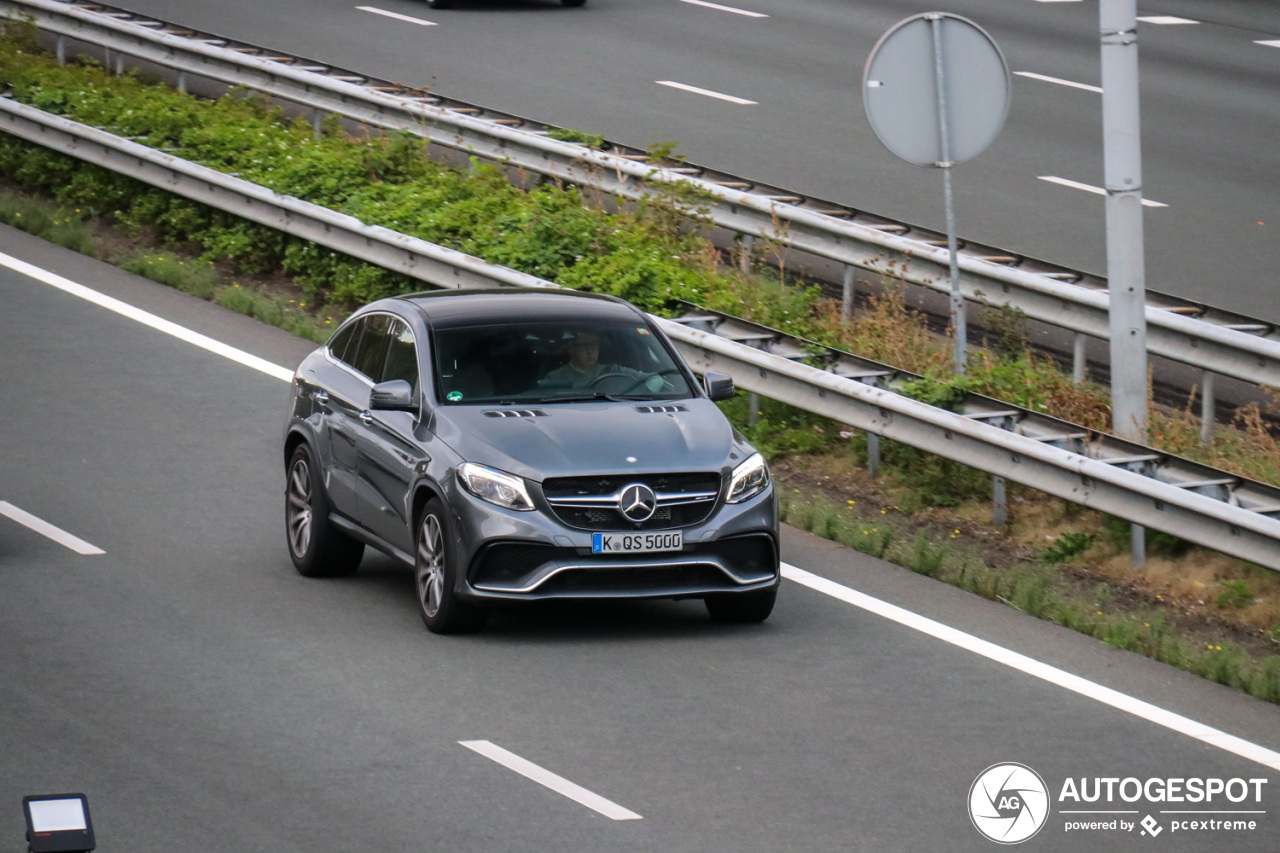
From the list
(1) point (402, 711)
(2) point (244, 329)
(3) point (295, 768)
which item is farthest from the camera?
(2) point (244, 329)

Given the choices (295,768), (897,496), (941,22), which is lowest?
(897,496)

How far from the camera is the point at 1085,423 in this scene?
13.2 meters

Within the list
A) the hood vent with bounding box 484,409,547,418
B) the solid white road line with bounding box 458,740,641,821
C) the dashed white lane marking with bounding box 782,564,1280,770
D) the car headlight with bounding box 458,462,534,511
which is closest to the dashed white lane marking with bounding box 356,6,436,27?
the dashed white lane marking with bounding box 782,564,1280,770

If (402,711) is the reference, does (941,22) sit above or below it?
above

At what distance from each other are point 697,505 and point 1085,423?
3826 mm

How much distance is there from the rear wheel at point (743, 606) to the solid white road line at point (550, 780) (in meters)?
2.26

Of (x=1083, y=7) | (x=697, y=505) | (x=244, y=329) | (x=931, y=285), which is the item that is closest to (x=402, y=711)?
(x=697, y=505)

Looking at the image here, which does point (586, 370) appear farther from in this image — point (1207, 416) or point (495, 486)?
point (1207, 416)

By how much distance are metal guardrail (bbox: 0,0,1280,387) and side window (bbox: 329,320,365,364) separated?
4.46 m

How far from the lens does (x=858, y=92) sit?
1019 inches

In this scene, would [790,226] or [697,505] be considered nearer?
[697,505]

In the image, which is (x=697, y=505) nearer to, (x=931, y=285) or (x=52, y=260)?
(x=931, y=285)

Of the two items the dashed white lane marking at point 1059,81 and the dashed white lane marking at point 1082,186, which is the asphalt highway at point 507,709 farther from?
the dashed white lane marking at point 1059,81

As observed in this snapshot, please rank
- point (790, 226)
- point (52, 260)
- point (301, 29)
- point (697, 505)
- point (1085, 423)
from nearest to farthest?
1. point (697, 505)
2. point (1085, 423)
3. point (790, 226)
4. point (52, 260)
5. point (301, 29)
